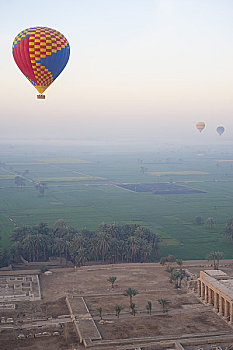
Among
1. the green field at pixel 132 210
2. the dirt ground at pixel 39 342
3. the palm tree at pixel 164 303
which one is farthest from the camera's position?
the green field at pixel 132 210

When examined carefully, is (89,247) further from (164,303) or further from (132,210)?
(132,210)

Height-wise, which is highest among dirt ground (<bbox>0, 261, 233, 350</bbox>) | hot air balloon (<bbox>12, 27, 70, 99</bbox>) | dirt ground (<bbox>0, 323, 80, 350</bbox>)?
hot air balloon (<bbox>12, 27, 70, 99</bbox>)

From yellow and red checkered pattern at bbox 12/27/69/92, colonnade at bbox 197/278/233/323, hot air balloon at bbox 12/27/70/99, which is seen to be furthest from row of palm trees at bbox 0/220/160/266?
yellow and red checkered pattern at bbox 12/27/69/92

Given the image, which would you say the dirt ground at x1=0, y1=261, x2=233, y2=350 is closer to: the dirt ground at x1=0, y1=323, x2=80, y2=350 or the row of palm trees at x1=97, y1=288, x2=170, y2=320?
the dirt ground at x1=0, y1=323, x2=80, y2=350

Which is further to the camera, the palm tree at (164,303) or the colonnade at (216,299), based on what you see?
the palm tree at (164,303)

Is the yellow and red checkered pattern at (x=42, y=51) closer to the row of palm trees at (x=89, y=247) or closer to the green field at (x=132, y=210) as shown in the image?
the row of palm trees at (x=89, y=247)

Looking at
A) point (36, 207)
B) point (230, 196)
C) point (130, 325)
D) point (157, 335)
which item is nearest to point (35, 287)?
point (130, 325)

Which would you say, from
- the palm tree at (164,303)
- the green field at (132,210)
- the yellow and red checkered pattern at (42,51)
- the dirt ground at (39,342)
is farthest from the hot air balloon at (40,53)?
the green field at (132,210)
